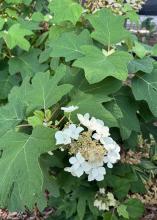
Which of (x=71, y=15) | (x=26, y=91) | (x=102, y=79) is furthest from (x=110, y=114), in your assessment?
(x=71, y=15)

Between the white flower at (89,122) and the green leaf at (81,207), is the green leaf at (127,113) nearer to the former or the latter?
the white flower at (89,122)

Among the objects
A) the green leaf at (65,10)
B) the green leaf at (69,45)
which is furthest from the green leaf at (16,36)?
the green leaf at (69,45)

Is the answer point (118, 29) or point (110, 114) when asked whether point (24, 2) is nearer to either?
point (118, 29)

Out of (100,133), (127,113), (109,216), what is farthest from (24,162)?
(109,216)

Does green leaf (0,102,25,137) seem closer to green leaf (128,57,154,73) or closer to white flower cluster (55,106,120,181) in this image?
white flower cluster (55,106,120,181)

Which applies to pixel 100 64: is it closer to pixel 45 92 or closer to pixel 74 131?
pixel 45 92

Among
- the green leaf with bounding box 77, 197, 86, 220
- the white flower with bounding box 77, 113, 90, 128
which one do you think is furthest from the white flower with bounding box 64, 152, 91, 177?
the green leaf with bounding box 77, 197, 86, 220

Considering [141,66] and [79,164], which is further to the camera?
[141,66]
